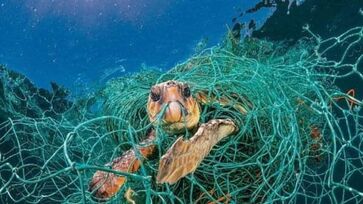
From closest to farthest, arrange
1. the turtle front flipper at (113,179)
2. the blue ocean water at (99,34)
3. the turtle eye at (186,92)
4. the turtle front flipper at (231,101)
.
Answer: the turtle front flipper at (113,179), the turtle eye at (186,92), the turtle front flipper at (231,101), the blue ocean water at (99,34)

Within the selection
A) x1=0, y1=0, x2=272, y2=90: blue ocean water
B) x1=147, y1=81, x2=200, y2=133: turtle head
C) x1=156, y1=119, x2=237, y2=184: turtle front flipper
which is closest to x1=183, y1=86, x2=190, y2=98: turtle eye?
x1=147, y1=81, x2=200, y2=133: turtle head

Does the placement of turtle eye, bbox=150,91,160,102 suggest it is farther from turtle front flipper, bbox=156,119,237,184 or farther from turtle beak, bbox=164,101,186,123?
turtle front flipper, bbox=156,119,237,184

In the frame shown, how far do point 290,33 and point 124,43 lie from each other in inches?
104

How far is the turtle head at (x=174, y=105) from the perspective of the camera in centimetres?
222

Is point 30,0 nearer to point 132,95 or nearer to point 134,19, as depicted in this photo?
point 134,19

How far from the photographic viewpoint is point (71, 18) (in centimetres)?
→ 684

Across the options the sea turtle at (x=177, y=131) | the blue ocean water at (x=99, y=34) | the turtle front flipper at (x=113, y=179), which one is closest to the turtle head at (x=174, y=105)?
the sea turtle at (x=177, y=131)

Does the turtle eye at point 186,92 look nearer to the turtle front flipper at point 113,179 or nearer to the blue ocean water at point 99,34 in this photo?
the turtle front flipper at point 113,179

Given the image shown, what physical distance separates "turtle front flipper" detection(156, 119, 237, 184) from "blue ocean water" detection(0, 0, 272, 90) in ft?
14.3

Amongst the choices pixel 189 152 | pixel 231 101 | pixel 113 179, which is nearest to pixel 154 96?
pixel 231 101

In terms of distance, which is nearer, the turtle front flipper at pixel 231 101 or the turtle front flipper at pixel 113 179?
the turtle front flipper at pixel 113 179

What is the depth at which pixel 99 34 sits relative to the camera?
6.91m

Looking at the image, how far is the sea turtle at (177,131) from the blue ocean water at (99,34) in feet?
13.5

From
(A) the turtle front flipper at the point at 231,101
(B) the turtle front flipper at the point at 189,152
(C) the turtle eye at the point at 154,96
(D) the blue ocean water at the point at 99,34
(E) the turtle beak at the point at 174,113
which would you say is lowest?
(B) the turtle front flipper at the point at 189,152
